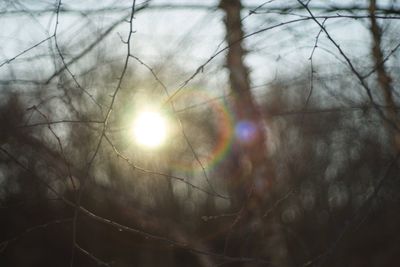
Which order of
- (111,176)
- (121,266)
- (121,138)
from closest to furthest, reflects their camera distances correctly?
(121,138) < (111,176) < (121,266)

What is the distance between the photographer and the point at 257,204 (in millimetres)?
2969

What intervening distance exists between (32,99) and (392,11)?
5.46 ft

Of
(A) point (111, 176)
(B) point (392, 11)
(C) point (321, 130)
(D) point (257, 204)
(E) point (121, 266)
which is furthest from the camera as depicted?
(E) point (121, 266)

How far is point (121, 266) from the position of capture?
7652 millimetres

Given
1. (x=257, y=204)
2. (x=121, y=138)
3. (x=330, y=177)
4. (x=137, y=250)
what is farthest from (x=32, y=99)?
(x=330, y=177)

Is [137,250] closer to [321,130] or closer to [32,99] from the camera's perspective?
[321,130]

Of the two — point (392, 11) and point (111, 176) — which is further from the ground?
point (111, 176)

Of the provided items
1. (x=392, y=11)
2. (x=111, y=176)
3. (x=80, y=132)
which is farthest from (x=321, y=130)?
(x=392, y=11)

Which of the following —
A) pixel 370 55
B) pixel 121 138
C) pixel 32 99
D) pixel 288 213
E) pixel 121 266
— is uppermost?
pixel 288 213

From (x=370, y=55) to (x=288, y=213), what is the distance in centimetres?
534

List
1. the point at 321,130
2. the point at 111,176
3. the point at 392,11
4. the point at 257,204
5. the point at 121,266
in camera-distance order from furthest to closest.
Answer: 1. the point at 121,266
2. the point at 321,130
3. the point at 111,176
4. the point at 257,204
5. the point at 392,11

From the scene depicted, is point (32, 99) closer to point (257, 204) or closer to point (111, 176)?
point (257, 204)

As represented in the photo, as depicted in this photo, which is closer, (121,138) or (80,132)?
(121,138)

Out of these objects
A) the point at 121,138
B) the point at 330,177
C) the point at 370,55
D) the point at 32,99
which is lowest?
the point at 121,138
